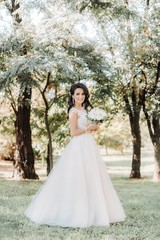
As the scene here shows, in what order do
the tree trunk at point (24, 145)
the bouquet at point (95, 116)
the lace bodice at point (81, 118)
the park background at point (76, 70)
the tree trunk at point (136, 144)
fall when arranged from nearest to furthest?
the bouquet at point (95, 116)
the lace bodice at point (81, 118)
the park background at point (76, 70)
the tree trunk at point (24, 145)
the tree trunk at point (136, 144)

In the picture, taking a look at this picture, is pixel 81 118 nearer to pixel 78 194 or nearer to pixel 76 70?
pixel 78 194

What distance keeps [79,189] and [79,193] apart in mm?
71

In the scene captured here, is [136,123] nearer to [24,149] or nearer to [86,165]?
[24,149]

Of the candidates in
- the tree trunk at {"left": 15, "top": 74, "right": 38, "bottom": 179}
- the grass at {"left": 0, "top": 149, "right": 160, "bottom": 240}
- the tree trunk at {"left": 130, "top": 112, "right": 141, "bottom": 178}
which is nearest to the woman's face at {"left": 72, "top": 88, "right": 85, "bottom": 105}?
the grass at {"left": 0, "top": 149, "right": 160, "bottom": 240}

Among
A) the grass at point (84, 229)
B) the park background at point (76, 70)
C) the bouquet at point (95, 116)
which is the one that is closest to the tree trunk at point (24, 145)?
the park background at point (76, 70)

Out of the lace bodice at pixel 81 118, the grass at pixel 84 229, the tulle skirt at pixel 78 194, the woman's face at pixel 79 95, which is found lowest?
the grass at pixel 84 229

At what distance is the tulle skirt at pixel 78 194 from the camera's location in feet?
23.3

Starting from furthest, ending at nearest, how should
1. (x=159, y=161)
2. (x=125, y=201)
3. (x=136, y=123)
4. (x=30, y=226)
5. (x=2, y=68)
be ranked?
(x=136, y=123) < (x=159, y=161) < (x=2, y=68) < (x=125, y=201) < (x=30, y=226)

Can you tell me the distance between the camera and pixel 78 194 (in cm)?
719

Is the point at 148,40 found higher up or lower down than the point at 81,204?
higher up

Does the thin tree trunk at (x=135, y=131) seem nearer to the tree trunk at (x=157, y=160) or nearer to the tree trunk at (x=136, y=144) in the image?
the tree trunk at (x=136, y=144)

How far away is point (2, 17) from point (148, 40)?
647 cm

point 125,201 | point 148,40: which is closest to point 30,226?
point 125,201

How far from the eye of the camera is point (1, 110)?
22906mm
